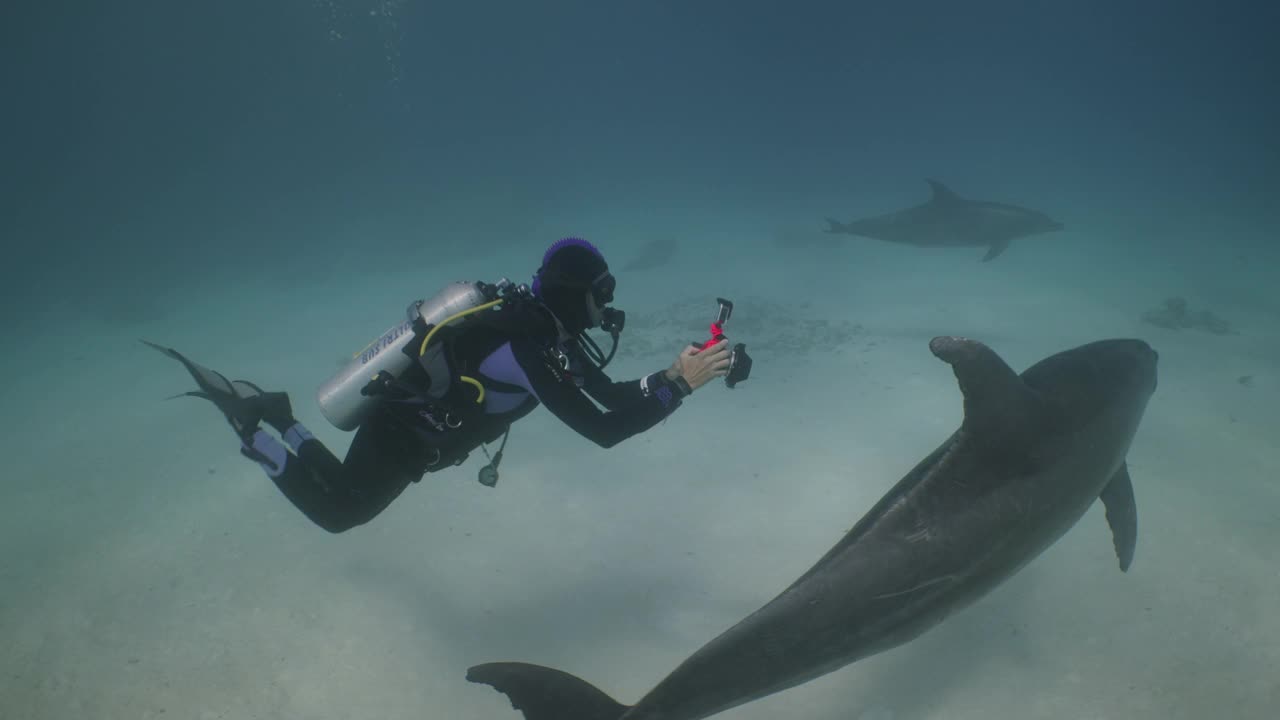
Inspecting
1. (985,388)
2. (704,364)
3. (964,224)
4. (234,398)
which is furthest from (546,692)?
(964,224)

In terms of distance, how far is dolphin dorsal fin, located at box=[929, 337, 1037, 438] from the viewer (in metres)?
2.59

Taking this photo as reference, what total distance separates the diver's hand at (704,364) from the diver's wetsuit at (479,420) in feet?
0.39

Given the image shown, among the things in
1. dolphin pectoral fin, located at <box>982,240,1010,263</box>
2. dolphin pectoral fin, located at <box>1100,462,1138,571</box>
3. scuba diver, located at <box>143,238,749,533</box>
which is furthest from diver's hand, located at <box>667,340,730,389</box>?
dolphin pectoral fin, located at <box>982,240,1010,263</box>

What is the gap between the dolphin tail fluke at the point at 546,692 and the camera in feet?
8.34

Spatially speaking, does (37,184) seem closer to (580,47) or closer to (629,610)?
(629,610)

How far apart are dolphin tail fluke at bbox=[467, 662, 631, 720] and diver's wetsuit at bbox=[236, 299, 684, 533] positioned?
1165mm

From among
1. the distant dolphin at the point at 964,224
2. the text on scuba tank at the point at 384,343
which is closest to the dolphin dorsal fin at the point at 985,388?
the text on scuba tank at the point at 384,343

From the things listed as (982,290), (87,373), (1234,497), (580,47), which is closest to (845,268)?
(982,290)

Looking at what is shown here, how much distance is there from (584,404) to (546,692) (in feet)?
4.66

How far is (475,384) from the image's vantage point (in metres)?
3.37

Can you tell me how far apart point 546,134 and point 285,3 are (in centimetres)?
3586

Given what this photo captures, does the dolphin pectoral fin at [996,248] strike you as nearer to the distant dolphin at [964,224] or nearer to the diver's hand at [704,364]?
the distant dolphin at [964,224]

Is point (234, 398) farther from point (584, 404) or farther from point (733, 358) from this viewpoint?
point (733, 358)

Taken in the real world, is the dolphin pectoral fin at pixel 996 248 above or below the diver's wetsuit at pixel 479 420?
below
